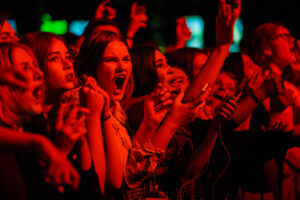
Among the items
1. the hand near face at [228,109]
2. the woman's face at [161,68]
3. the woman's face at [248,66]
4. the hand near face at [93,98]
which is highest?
the hand near face at [93,98]

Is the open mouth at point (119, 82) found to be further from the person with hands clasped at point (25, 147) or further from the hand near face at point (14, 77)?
the hand near face at point (14, 77)

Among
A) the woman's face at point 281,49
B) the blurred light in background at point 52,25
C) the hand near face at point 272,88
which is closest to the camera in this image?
the hand near face at point 272,88

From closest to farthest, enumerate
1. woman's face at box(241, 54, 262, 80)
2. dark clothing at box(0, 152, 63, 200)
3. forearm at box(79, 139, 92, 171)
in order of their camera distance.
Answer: dark clothing at box(0, 152, 63, 200) < forearm at box(79, 139, 92, 171) < woman's face at box(241, 54, 262, 80)

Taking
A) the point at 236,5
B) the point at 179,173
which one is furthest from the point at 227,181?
the point at 236,5

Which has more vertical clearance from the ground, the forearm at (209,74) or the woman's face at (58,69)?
the woman's face at (58,69)

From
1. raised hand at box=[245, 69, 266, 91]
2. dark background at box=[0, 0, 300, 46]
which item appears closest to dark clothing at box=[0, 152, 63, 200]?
raised hand at box=[245, 69, 266, 91]

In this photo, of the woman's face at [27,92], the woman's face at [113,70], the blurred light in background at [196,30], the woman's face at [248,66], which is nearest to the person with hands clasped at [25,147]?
the woman's face at [27,92]

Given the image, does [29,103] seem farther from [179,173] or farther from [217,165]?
[217,165]

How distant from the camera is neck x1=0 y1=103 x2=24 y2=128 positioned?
1947mm

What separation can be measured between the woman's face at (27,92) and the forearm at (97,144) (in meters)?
0.38

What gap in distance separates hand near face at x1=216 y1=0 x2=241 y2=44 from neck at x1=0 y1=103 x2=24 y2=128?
5.42 feet

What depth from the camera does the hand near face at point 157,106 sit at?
2527mm

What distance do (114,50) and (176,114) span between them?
53 cm

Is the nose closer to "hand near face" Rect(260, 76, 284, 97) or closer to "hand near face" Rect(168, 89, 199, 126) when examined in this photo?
"hand near face" Rect(168, 89, 199, 126)
